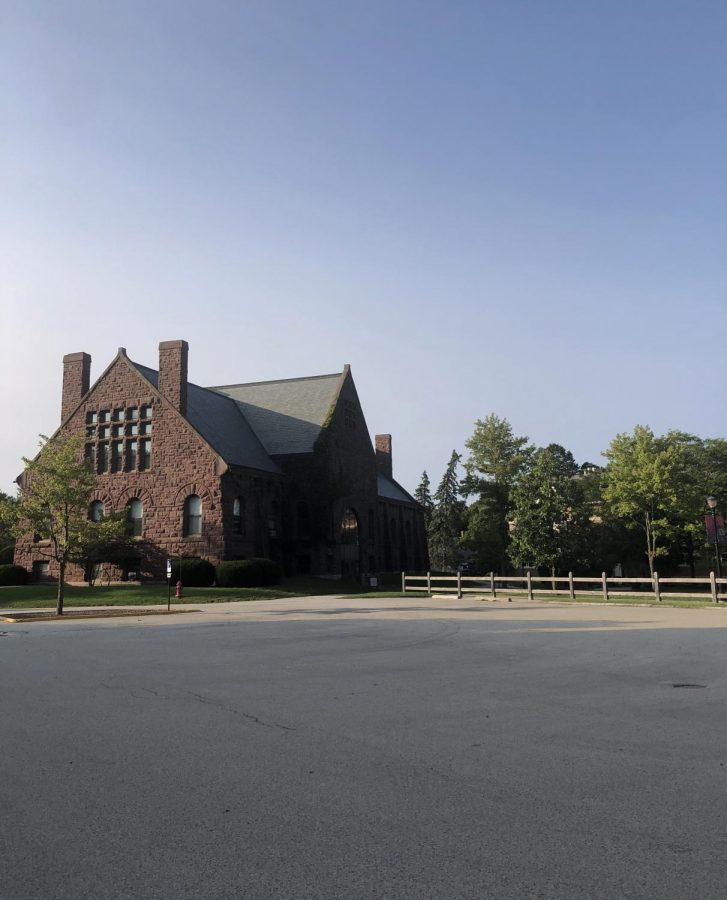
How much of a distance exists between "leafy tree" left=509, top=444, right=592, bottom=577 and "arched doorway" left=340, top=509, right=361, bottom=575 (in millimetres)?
13110

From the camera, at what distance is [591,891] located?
385 centimetres

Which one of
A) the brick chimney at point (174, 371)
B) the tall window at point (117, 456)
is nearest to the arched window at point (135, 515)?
the tall window at point (117, 456)

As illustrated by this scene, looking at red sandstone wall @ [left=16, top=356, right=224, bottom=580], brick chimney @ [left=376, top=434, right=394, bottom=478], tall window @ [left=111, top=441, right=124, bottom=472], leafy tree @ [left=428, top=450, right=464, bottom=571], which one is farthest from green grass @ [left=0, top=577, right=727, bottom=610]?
leafy tree @ [left=428, top=450, right=464, bottom=571]

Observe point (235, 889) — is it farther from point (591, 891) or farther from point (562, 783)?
point (562, 783)

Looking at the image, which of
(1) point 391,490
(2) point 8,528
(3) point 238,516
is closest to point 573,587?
(3) point 238,516

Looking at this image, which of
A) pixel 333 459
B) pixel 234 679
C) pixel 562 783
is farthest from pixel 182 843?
pixel 333 459

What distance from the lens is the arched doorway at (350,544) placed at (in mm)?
52781

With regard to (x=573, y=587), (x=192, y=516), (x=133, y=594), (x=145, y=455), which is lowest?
(x=133, y=594)

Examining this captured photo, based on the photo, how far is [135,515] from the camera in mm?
45938

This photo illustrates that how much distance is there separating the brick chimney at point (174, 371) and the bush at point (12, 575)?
13468mm

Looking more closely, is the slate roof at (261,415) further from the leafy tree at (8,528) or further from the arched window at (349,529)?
the leafy tree at (8,528)

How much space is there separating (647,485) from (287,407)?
27356 mm

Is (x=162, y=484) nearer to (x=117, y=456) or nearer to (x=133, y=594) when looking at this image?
(x=117, y=456)

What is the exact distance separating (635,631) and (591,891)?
1500 cm
